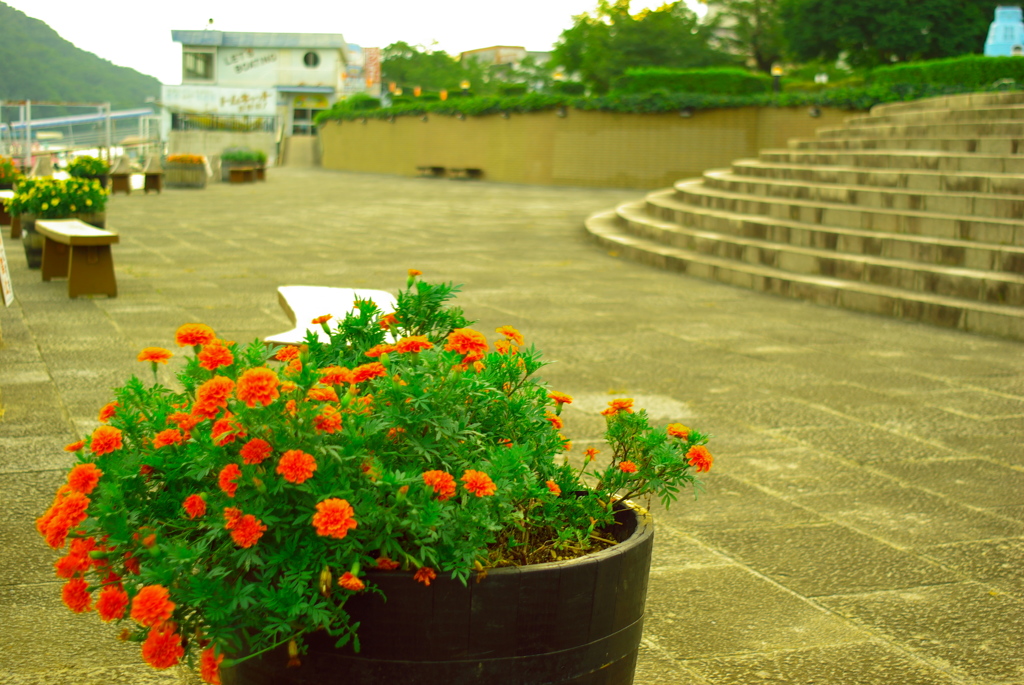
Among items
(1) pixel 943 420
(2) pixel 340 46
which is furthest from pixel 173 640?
(2) pixel 340 46

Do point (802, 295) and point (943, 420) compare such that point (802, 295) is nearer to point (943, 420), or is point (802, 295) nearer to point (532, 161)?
point (943, 420)

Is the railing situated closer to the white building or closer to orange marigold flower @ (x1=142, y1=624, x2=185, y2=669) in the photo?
the white building

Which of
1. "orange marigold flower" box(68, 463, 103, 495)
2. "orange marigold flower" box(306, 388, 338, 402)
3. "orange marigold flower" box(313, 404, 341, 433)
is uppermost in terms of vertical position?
"orange marigold flower" box(306, 388, 338, 402)

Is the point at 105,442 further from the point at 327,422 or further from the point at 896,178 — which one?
the point at 896,178

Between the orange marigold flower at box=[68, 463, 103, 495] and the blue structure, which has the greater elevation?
the blue structure

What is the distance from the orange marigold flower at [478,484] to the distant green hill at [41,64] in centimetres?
308

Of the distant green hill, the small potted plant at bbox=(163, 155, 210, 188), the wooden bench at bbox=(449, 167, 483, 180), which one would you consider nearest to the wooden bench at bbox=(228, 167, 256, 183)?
the small potted plant at bbox=(163, 155, 210, 188)

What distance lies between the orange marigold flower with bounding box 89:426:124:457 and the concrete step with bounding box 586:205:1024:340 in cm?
686

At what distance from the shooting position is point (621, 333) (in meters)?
6.94

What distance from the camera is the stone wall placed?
948 inches

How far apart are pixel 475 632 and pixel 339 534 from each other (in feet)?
1.22

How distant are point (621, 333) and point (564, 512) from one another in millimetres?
5067

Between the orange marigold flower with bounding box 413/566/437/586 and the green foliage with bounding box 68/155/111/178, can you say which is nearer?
the orange marigold flower with bounding box 413/566/437/586

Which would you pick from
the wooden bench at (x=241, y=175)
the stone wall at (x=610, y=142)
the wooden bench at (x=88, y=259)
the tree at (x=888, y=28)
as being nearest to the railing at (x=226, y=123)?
the stone wall at (x=610, y=142)
